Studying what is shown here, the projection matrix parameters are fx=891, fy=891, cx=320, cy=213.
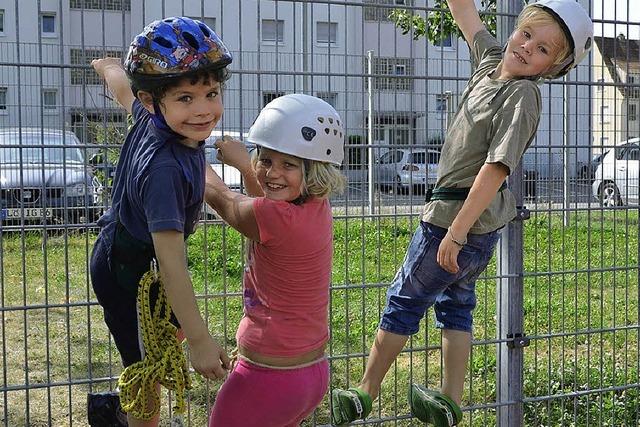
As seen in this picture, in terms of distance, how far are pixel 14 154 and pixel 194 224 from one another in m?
0.97

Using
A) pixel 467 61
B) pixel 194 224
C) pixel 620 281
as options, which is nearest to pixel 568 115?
pixel 467 61

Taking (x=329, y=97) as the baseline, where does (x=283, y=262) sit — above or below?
below

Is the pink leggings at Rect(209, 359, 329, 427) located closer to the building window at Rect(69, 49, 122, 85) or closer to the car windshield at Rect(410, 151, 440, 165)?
the building window at Rect(69, 49, 122, 85)

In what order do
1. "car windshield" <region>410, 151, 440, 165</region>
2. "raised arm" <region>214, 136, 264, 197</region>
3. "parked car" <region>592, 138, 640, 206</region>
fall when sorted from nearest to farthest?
"raised arm" <region>214, 136, 264, 197</region>, "car windshield" <region>410, 151, 440, 165</region>, "parked car" <region>592, 138, 640, 206</region>

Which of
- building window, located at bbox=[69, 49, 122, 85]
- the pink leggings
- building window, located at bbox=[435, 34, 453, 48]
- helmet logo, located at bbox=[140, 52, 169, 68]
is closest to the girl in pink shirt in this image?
the pink leggings

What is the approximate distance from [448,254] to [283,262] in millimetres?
737

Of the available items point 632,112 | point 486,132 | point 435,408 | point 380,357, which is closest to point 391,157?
point 486,132

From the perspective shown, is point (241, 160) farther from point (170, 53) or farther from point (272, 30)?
point (272, 30)

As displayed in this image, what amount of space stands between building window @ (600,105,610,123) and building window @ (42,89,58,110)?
8.84 feet

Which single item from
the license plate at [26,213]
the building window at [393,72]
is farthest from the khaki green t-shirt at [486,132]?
the license plate at [26,213]

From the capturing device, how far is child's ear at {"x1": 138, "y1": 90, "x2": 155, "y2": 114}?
279cm

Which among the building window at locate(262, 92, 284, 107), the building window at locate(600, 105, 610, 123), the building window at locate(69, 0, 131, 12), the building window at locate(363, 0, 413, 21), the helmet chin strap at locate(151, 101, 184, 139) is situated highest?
the building window at locate(363, 0, 413, 21)

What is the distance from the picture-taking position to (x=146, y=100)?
2795 mm

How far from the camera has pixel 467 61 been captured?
14.0ft
